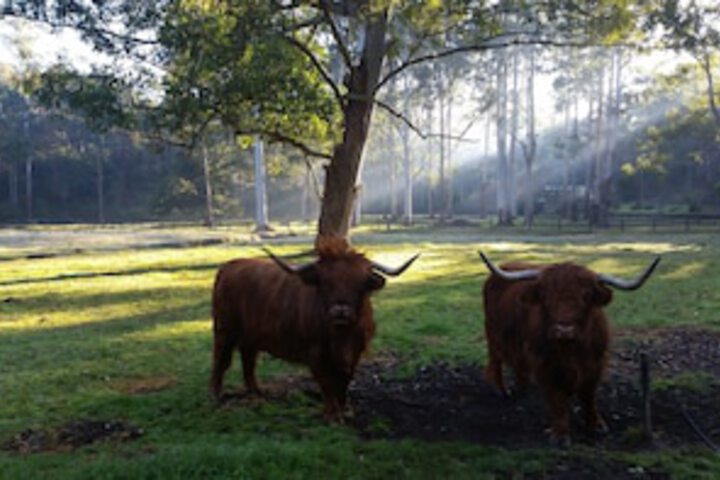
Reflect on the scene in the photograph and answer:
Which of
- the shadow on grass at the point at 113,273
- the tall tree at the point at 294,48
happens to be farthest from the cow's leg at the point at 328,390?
the shadow on grass at the point at 113,273

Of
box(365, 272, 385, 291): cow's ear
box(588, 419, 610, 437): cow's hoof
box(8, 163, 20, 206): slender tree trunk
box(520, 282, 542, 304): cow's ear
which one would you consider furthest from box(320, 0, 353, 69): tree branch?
box(8, 163, 20, 206): slender tree trunk

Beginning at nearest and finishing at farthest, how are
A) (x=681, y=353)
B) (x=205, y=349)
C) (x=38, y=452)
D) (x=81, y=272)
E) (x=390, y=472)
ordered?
(x=390, y=472), (x=38, y=452), (x=681, y=353), (x=205, y=349), (x=81, y=272)

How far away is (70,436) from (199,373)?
2399 millimetres

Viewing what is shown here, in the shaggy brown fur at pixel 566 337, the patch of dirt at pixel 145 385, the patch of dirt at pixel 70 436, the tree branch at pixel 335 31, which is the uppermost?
the tree branch at pixel 335 31

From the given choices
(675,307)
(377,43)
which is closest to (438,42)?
(377,43)

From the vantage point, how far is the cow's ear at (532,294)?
5.86m

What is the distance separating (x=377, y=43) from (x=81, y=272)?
34.6 ft

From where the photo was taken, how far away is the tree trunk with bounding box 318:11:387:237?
47.4 feet

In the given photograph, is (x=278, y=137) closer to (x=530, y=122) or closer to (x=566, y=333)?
(x=566, y=333)

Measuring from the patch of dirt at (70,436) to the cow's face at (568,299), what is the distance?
3.44m

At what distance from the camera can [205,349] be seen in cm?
1001

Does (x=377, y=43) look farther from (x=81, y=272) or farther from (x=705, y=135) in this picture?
(x=705, y=135)

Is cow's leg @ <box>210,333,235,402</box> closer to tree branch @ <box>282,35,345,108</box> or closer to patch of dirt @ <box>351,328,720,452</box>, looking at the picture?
patch of dirt @ <box>351,328,720,452</box>

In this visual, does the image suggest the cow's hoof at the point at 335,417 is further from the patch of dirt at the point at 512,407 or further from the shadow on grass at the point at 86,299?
the shadow on grass at the point at 86,299
